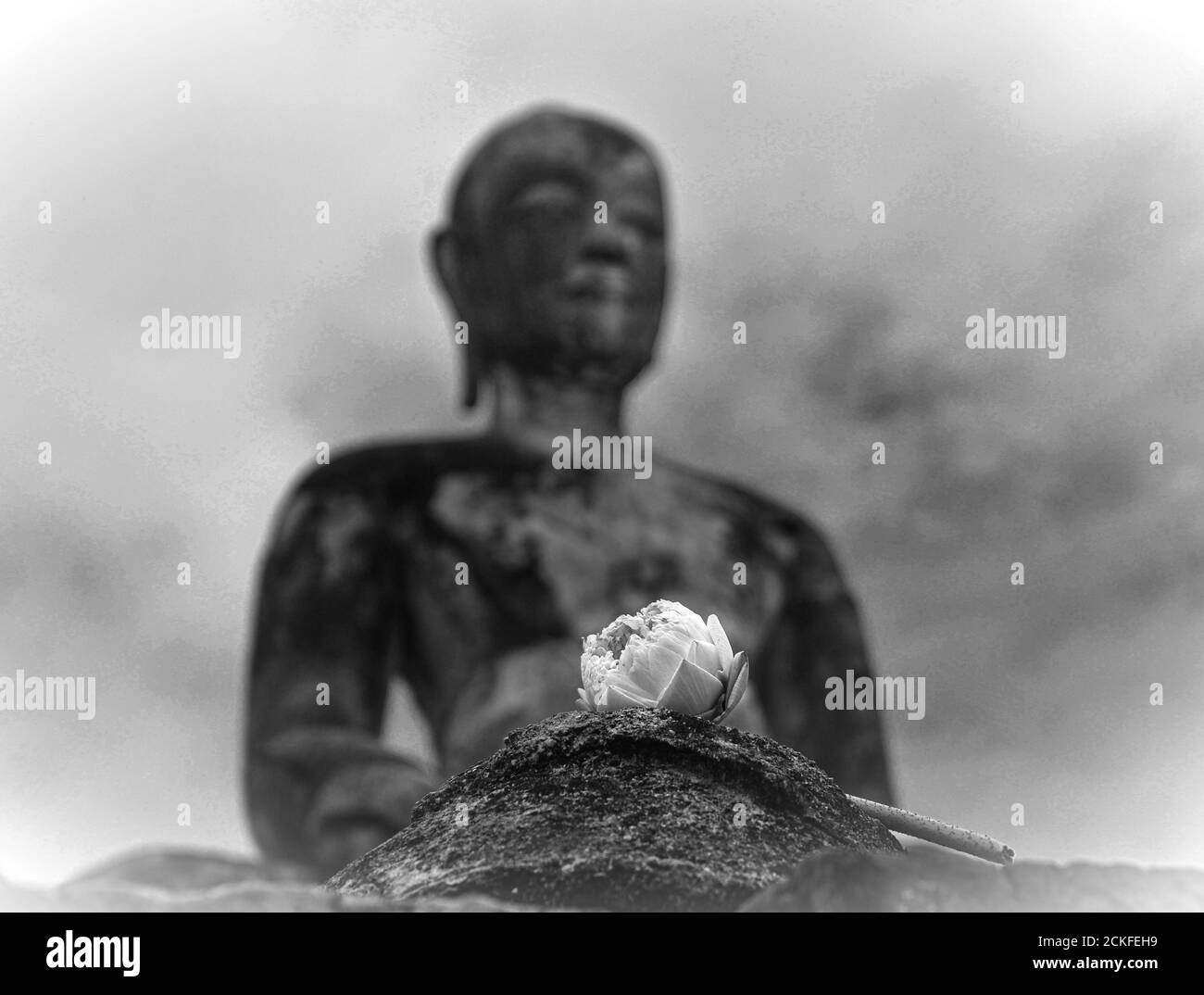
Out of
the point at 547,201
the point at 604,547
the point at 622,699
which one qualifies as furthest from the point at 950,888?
the point at 547,201

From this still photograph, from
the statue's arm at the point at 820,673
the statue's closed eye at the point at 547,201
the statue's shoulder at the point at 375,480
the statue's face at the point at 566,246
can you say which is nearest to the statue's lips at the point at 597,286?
the statue's face at the point at 566,246

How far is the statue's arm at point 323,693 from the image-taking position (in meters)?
5.53

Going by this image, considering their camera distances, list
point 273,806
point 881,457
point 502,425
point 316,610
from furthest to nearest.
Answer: point 881,457
point 502,425
point 316,610
point 273,806

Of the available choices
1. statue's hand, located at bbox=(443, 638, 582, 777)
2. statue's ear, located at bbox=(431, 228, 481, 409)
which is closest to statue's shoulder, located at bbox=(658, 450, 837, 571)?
statue's ear, located at bbox=(431, 228, 481, 409)

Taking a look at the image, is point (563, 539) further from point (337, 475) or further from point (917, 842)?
point (917, 842)

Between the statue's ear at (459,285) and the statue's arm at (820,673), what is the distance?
1568mm

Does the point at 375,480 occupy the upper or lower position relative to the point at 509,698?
upper

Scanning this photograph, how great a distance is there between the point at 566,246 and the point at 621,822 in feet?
16.3

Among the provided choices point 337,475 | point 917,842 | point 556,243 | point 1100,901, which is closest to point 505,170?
point 556,243

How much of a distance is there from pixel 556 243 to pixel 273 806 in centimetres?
250

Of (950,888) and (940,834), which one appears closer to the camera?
(950,888)

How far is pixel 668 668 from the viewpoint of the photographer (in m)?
1.88

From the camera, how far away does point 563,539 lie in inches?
249

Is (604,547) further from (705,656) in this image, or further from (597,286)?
(705,656)
